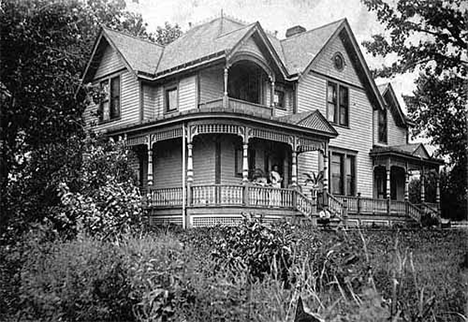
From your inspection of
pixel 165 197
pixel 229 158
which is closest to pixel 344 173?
pixel 229 158

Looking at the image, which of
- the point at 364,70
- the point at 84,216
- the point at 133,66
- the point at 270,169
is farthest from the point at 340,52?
the point at 84,216

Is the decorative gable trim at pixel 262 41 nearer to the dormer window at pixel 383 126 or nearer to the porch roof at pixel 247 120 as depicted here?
the porch roof at pixel 247 120

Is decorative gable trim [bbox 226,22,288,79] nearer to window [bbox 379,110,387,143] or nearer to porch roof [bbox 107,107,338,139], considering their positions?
porch roof [bbox 107,107,338,139]

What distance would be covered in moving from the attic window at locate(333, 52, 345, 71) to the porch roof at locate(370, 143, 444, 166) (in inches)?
196

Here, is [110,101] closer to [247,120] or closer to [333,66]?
[247,120]

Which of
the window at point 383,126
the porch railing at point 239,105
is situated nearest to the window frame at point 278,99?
the porch railing at point 239,105

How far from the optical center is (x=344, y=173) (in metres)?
28.2

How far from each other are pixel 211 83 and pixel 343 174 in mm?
8894

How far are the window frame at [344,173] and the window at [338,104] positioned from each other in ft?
5.20

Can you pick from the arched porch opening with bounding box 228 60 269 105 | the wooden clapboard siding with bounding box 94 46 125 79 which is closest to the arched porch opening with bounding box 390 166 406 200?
the arched porch opening with bounding box 228 60 269 105

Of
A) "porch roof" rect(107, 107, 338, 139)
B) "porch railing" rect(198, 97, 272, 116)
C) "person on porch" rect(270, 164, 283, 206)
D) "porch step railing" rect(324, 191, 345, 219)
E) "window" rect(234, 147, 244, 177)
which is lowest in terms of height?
"porch step railing" rect(324, 191, 345, 219)

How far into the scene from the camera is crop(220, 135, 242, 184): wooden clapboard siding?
73.1ft

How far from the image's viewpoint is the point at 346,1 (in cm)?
2258

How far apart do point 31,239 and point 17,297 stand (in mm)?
1348
